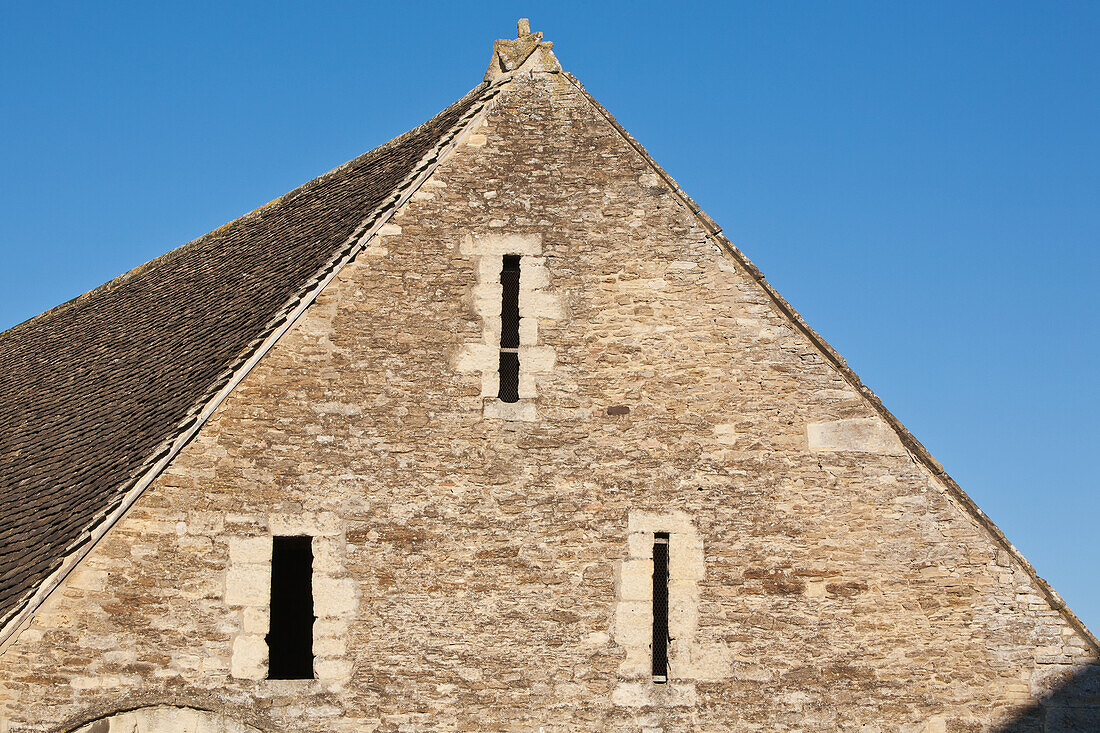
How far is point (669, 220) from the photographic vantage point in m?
11.4

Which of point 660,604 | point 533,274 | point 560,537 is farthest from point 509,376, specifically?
point 660,604

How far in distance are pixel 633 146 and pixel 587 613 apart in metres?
4.08

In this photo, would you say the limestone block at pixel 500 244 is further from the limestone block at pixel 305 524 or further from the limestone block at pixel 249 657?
the limestone block at pixel 249 657

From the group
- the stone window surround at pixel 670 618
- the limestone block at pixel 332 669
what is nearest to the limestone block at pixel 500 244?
the stone window surround at pixel 670 618

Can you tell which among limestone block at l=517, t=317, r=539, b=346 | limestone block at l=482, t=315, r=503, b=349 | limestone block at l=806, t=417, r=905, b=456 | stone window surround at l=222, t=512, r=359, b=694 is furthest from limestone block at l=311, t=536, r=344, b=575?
limestone block at l=806, t=417, r=905, b=456

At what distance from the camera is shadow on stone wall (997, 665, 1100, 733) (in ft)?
33.3

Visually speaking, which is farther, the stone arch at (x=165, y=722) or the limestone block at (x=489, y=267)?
the limestone block at (x=489, y=267)

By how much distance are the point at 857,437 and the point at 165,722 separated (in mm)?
5648

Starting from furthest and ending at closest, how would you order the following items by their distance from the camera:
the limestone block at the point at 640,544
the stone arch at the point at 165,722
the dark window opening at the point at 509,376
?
the dark window opening at the point at 509,376 → the limestone block at the point at 640,544 → the stone arch at the point at 165,722

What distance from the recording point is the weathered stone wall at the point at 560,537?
985 centimetres

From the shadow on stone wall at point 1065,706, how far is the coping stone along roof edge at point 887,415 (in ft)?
0.79

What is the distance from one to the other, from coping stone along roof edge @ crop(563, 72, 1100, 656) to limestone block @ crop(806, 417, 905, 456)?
0.25ft

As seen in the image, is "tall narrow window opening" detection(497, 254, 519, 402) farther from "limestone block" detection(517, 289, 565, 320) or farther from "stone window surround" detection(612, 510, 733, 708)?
"stone window surround" detection(612, 510, 733, 708)

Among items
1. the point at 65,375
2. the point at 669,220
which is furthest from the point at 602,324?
the point at 65,375
